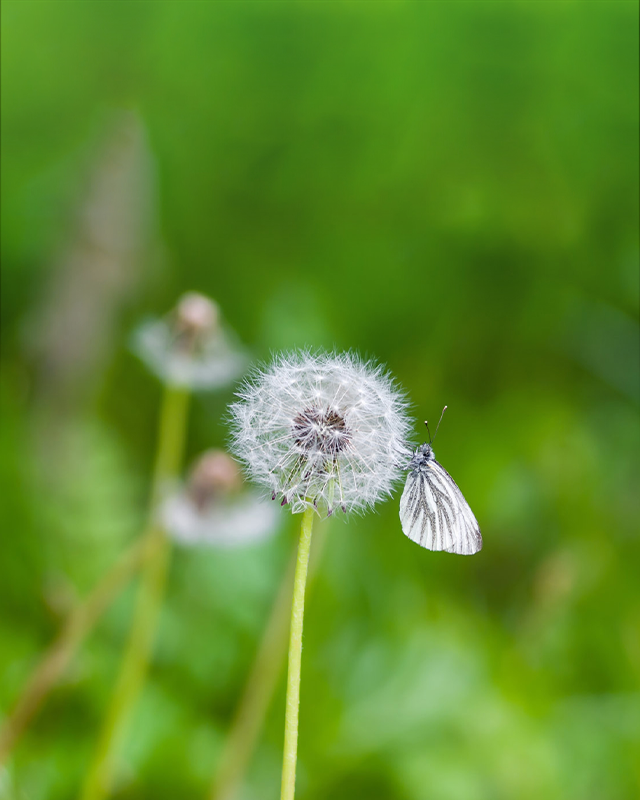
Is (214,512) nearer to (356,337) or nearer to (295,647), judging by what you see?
(295,647)

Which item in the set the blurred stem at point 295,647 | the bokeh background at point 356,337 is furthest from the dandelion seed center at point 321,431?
the bokeh background at point 356,337

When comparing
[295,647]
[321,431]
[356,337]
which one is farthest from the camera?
[356,337]

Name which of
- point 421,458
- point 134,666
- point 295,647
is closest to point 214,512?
point 134,666

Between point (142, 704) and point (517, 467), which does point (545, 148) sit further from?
point (142, 704)

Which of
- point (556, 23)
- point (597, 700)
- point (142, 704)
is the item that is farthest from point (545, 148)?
point (142, 704)

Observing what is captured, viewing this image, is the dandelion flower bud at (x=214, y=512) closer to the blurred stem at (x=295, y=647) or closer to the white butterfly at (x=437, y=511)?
the white butterfly at (x=437, y=511)
